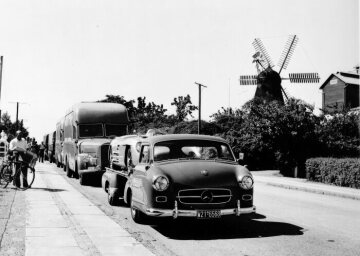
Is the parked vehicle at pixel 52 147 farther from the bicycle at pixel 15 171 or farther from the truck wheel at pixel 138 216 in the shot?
the truck wheel at pixel 138 216

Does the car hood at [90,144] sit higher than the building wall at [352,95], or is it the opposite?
the building wall at [352,95]

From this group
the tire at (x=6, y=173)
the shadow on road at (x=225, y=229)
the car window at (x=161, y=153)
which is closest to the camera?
the shadow on road at (x=225, y=229)

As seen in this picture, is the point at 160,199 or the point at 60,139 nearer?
the point at 160,199

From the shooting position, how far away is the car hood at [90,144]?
17.6 meters

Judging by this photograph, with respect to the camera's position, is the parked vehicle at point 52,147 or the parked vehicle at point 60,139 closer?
the parked vehicle at point 60,139

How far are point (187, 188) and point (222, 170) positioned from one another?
31.9 inches

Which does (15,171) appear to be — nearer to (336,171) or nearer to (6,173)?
(6,173)

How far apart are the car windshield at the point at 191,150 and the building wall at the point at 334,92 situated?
52922mm

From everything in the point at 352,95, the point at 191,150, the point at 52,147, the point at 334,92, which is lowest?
the point at 191,150

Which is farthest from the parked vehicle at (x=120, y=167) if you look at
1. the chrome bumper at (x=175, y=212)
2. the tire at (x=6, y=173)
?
the tire at (x=6, y=173)

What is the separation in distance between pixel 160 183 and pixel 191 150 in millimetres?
1598

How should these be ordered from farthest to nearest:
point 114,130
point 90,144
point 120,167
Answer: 1. point 114,130
2. point 90,144
3. point 120,167

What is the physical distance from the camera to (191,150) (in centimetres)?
934

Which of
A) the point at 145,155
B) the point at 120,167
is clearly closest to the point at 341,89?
the point at 120,167
